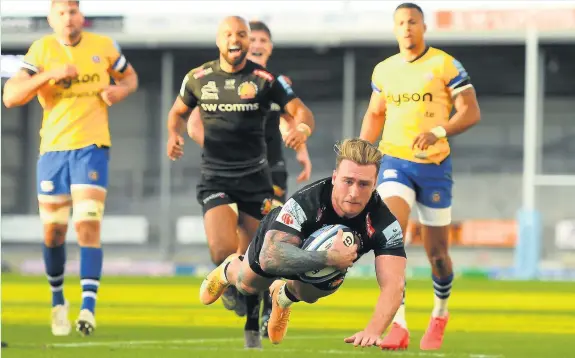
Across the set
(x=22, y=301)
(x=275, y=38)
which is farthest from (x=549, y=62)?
(x=22, y=301)

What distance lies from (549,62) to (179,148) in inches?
960

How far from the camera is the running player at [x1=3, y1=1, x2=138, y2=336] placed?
10812 mm

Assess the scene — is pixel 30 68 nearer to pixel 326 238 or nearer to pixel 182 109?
pixel 182 109

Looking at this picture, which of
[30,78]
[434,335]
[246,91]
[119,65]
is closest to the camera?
[246,91]

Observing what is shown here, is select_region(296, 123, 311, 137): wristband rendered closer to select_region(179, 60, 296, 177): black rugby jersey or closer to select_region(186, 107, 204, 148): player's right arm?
select_region(179, 60, 296, 177): black rugby jersey

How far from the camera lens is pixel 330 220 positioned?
736 centimetres

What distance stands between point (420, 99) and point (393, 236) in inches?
110

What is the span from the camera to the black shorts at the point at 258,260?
7.68 meters

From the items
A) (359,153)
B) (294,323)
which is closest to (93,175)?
(294,323)

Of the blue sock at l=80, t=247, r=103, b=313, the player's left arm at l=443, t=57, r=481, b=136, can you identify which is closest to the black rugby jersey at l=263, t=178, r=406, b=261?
the player's left arm at l=443, t=57, r=481, b=136

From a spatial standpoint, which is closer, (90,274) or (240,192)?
(240,192)

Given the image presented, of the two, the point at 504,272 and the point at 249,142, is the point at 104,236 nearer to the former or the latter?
the point at 504,272

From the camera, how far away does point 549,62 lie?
32.7 m

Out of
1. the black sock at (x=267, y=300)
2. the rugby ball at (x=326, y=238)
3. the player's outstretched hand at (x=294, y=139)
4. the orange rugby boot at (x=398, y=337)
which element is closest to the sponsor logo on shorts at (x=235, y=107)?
the player's outstretched hand at (x=294, y=139)
